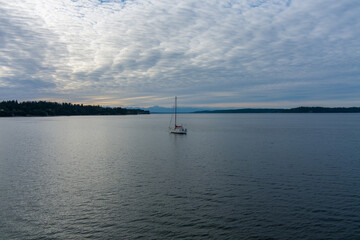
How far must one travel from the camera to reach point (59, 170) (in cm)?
3519

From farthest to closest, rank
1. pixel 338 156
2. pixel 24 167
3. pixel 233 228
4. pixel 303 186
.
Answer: pixel 338 156 → pixel 24 167 → pixel 303 186 → pixel 233 228

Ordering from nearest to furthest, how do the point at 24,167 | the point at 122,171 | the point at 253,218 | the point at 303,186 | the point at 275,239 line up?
1. the point at 275,239
2. the point at 253,218
3. the point at 303,186
4. the point at 122,171
5. the point at 24,167

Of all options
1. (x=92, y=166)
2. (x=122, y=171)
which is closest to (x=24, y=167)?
(x=92, y=166)

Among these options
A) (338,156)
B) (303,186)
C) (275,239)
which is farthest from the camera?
(338,156)

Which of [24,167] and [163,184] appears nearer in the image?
[163,184]

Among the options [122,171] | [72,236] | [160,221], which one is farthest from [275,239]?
[122,171]

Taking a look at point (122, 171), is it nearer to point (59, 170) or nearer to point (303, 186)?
point (59, 170)

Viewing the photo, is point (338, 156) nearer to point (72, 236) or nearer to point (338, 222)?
point (338, 222)

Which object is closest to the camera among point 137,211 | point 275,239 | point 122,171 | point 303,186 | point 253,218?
point 275,239

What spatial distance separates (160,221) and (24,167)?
1096 inches

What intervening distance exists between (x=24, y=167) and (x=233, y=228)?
3277 centimetres

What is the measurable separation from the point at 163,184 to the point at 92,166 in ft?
49.1

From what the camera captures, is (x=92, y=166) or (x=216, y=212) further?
(x=92, y=166)

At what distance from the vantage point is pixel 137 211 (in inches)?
819
